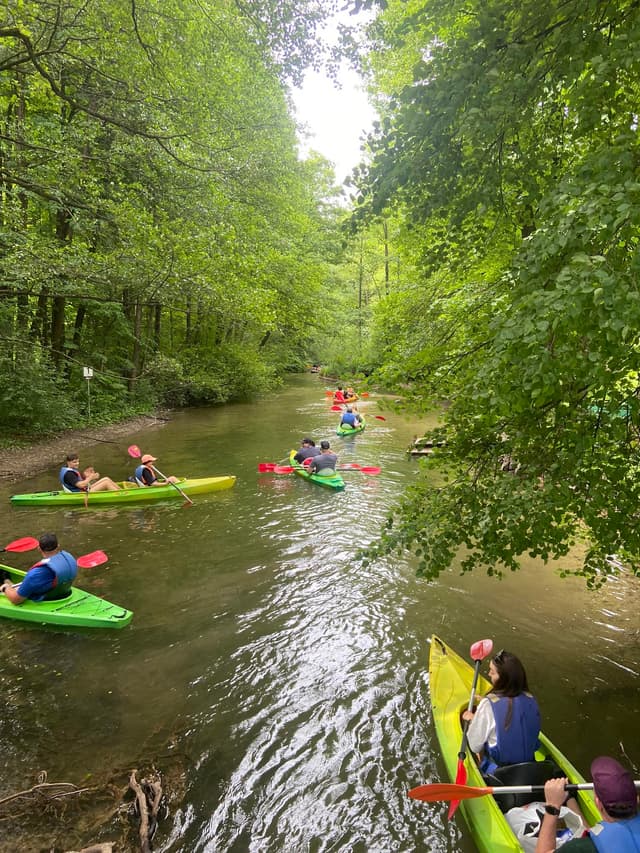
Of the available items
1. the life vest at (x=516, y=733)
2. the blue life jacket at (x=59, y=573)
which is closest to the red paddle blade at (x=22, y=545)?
the blue life jacket at (x=59, y=573)

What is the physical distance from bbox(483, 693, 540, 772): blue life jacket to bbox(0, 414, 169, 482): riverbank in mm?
11265

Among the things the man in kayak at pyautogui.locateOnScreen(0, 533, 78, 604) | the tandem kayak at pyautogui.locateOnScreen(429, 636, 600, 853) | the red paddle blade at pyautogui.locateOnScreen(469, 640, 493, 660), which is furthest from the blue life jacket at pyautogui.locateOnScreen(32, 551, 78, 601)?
the red paddle blade at pyautogui.locateOnScreen(469, 640, 493, 660)

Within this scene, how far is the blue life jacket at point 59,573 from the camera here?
225 inches

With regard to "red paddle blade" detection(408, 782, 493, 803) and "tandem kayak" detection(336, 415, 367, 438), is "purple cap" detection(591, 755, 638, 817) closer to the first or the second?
"red paddle blade" detection(408, 782, 493, 803)

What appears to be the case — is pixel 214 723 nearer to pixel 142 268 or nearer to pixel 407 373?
pixel 407 373

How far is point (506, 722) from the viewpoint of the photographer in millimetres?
3295

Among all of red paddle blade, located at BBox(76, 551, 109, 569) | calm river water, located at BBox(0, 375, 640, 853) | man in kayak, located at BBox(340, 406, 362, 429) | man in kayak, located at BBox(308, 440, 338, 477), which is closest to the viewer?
calm river water, located at BBox(0, 375, 640, 853)

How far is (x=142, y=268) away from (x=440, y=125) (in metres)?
10.0

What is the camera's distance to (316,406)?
2464 cm

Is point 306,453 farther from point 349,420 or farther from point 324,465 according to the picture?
point 349,420

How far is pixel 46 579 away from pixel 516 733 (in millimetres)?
5284

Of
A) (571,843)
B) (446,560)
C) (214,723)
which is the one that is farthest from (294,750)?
(571,843)

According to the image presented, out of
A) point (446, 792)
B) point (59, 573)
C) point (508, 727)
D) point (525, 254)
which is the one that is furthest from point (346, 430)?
point (525, 254)

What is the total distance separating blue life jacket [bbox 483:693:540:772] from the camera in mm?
3268
